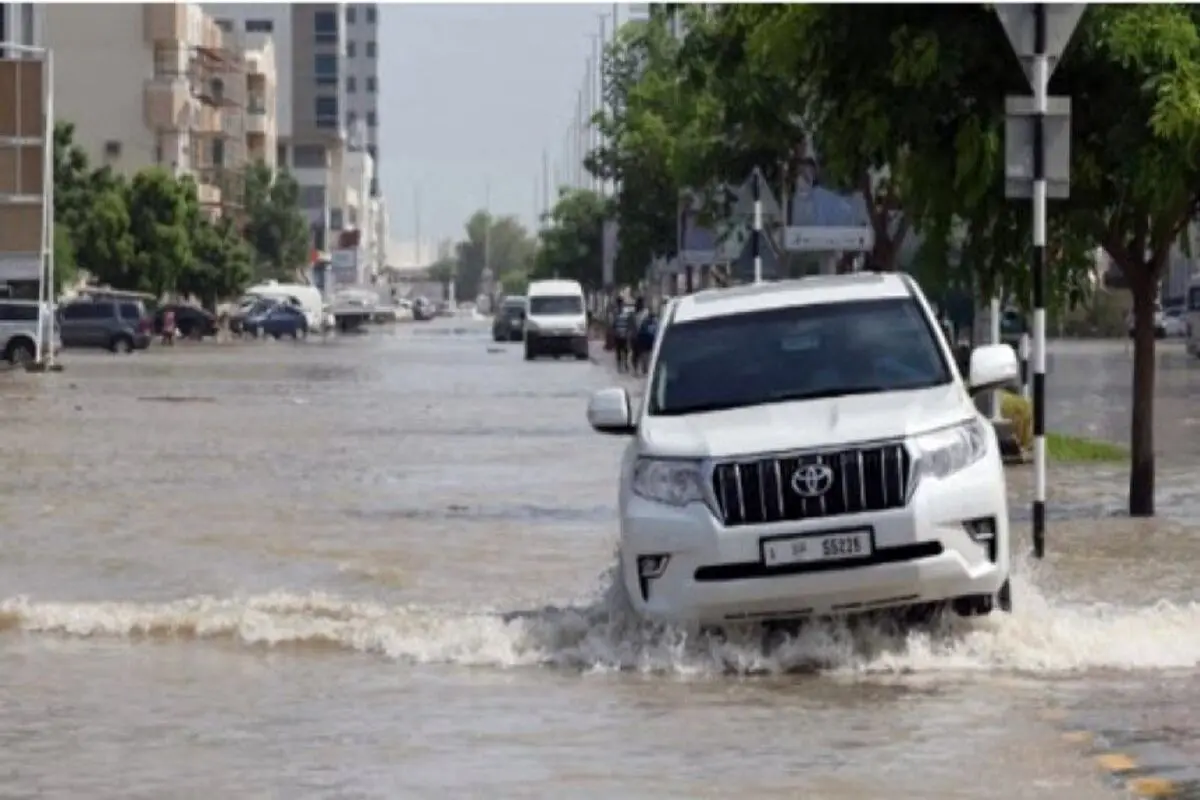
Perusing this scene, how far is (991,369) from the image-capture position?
16.2 metres

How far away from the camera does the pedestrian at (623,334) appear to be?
245 ft

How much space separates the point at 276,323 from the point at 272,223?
2109 inches

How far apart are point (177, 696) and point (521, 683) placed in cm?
152

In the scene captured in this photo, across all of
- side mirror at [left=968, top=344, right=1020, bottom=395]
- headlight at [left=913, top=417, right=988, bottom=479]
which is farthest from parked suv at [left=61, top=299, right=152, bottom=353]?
headlight at [left=913, top=417, right=988, bottom=479]

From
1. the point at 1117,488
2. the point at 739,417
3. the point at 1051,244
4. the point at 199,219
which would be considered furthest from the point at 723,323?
the point at 199,219

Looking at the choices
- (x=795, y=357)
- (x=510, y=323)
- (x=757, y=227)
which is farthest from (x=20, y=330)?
(x=795, y=357)

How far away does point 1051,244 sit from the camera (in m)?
24.4

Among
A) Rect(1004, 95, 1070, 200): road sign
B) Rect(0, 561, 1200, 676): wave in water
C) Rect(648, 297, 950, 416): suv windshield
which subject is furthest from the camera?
Result: Rect(1004, 95, 1070, 200): road sign

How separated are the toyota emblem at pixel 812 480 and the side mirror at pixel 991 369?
1890mm

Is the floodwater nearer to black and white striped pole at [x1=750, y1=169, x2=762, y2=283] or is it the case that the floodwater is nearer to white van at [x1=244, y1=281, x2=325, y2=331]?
black and white striped pole at [x1=750, y1=169, x2=762, y2=283]

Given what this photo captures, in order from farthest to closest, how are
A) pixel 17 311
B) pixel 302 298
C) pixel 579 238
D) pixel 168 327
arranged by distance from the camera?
pixel 579 238 < pixel 302 298 < pixel 168 327 < pixel 17 311

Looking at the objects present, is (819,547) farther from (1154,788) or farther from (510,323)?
(510,323)

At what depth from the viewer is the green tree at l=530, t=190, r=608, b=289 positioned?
14912 cm

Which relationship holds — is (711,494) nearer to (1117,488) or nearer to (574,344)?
(1117,488)
